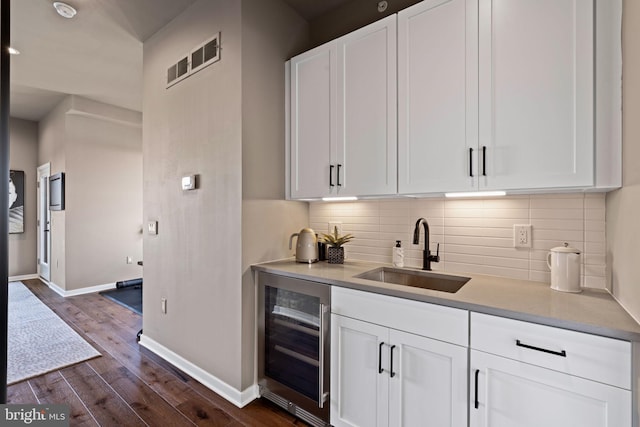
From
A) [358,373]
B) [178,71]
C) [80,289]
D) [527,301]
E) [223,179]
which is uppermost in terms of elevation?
[178,71]

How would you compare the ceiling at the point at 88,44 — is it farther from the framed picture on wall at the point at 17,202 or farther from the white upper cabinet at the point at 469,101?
the framed picture on wall at the point at 17,202

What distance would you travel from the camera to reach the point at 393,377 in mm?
1511

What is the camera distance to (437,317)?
1.39 metres

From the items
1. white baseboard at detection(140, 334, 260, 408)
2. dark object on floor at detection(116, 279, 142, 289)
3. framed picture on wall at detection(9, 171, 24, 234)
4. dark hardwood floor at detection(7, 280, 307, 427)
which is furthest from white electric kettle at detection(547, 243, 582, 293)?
framed picture on wall at detection(9, 171, 24, 234)

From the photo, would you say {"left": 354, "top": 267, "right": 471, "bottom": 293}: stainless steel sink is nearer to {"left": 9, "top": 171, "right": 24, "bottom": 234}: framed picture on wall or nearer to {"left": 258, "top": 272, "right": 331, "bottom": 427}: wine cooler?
{"left": 258, "top": 272, "right": 331, "bottom": 427}: wine cooler

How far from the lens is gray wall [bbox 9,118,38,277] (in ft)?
18.1

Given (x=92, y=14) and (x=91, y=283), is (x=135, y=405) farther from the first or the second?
(x=91, y=283)

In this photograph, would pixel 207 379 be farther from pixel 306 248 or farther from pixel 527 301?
pixel 527 301

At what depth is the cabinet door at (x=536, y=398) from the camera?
1053 millimetres

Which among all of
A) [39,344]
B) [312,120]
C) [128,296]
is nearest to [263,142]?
[312,120]

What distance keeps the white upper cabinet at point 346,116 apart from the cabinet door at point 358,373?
798 millimetres
